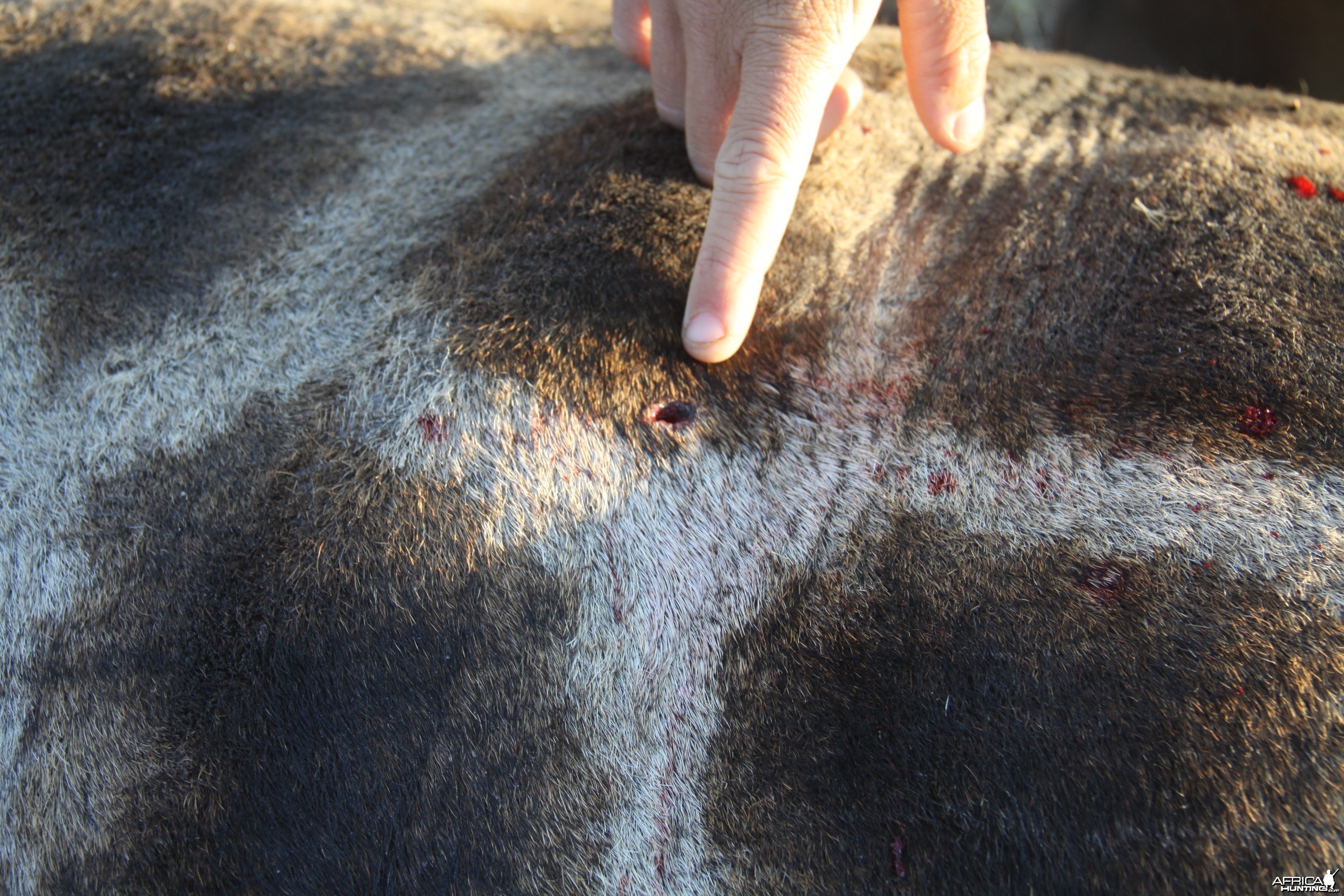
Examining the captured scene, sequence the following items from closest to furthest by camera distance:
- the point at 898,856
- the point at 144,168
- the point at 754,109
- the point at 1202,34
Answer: the point at 898,856 → the point at 754,109 → the point at 144,168 → the point at 1202,34

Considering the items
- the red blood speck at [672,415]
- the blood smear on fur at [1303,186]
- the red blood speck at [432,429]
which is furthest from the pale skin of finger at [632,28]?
the blood smear on fur at [1303,186]

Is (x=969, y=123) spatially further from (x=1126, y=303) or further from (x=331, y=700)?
(x=331, y=700)

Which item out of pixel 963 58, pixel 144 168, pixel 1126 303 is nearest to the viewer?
pixel 1126 303

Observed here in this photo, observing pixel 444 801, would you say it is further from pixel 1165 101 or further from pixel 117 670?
pixel 1165 101

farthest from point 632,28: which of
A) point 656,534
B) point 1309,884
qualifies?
point 1309,884

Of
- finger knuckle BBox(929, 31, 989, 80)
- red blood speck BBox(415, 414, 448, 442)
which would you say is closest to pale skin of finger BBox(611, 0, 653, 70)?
finger knuckle BBox(929, 31, 989, 80)

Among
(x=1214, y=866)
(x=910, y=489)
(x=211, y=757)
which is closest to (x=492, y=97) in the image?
(x=910, y=489)
